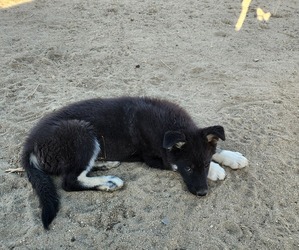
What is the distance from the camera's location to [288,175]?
15.4ft

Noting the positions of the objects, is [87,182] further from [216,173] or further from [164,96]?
[164,96]

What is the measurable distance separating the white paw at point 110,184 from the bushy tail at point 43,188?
0.52 m

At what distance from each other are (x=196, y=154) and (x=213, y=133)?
30 cm

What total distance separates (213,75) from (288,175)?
2855mm

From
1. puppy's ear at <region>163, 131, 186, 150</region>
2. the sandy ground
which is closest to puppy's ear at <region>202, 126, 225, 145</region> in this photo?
puppy's ear at <region>163, 131, 186, 150</region>

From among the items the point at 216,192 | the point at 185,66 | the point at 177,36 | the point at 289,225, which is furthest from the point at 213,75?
the point at 289,225

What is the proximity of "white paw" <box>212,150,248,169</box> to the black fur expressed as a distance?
13.5 inches

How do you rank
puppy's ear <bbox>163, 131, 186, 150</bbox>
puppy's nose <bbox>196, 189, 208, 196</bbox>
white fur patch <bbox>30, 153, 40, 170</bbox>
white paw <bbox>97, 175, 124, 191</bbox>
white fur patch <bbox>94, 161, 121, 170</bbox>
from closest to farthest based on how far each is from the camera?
puppy's ear <bbox>163, 131, 186, 150</bbox>
puppy's nose <bbox>196, 189, 208, 196</bbox>
white paw <bbox>97, 175, 124, 191</bbox>
white fur patch <bbox>30, 153, 40, 170</bbox>
white fur patch <bbox>94, 161, 121, 170</bbox>

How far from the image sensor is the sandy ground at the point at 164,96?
4.02 meters

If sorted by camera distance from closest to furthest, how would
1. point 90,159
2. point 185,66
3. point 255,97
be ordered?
point 90,159
point 255,97
point 185,66

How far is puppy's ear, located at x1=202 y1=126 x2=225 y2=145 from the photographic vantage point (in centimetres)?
425

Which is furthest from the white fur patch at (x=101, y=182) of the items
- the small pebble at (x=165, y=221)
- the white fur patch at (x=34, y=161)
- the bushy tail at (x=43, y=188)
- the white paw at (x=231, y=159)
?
the white paw at (x=231, y=159)

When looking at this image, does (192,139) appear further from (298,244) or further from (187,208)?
(298,244)

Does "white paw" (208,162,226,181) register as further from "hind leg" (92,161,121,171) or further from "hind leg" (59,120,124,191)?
"hind leg" (92,161,121,171)
